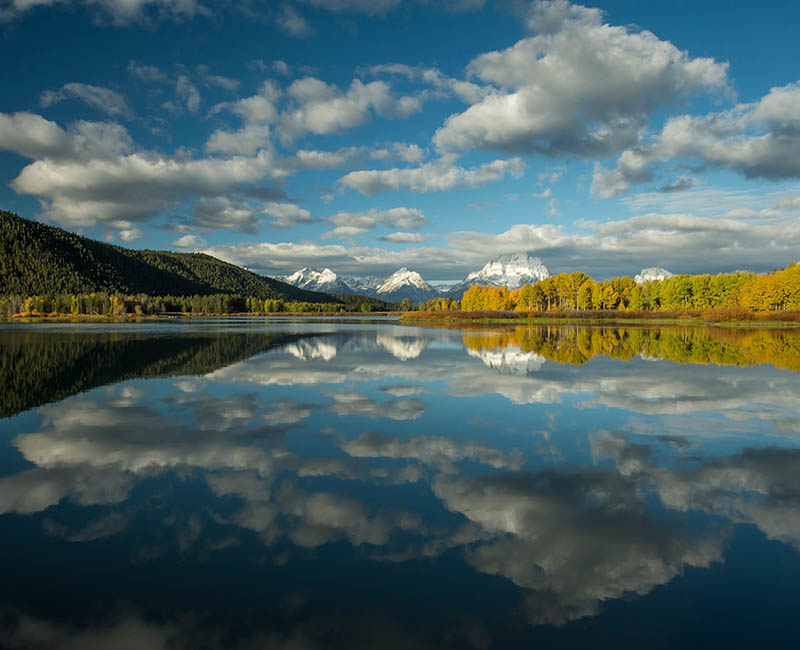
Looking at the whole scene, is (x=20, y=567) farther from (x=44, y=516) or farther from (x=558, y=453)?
(x=558, y=453)

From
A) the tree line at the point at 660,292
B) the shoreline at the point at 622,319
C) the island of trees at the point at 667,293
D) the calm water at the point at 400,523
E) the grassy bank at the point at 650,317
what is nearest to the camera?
the calm water at the point at 400,523

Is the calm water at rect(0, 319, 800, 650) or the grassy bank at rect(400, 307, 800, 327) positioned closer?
the calm water at rect(0, 319, 800, 650)

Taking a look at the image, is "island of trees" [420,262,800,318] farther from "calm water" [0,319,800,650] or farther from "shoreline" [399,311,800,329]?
"calm water" [0,319,800,650]

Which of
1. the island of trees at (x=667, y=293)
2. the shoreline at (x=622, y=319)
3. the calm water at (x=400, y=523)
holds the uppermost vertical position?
the island of trees at (x=667, y=293)

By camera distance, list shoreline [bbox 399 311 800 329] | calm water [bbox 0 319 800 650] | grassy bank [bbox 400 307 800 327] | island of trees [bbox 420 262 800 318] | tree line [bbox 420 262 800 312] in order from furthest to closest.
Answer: tree line [bbox 420 262 800 312] < island of trees [bbox 420 262 800 318] < grassy bank [bbox 400 307 800 327] < shoreline [bbox 399 311 800 329] < calm water [bbox 0 319 800 650]

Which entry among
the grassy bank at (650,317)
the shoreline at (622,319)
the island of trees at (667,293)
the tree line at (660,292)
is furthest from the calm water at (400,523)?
the tree line at (660,292)

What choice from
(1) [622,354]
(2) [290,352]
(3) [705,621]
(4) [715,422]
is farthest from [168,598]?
(1) [622,354]

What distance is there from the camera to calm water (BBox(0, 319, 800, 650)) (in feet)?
22.1

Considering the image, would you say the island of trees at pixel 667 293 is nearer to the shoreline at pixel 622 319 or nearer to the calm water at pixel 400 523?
the shoreline at pixel 622 319

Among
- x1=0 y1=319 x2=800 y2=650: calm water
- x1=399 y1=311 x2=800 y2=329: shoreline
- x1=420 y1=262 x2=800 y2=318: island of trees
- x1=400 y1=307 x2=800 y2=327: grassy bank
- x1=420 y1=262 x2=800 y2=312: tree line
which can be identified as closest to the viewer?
x1=0 y1=319 x2=800 y2=650: calm water

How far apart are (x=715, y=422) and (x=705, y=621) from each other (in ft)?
46.0

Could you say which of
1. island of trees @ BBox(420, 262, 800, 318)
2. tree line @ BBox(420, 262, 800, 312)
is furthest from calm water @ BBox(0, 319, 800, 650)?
tree line @ BBox(420, 262, 800, 312)

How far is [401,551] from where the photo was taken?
28.4 ft

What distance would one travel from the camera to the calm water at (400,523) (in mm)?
6734
